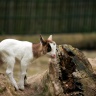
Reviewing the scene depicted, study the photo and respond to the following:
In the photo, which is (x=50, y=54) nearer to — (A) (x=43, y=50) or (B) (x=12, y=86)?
(A) (x=43, y=50)

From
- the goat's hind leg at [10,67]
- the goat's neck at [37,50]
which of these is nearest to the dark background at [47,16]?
the goat's neck at [37,50]

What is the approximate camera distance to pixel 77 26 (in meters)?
17.0

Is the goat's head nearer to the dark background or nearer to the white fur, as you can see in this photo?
the white fur

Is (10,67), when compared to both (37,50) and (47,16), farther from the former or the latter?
(47,16)

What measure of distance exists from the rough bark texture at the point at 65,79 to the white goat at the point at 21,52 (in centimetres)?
11

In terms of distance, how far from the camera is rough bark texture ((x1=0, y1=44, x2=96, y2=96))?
6.22 metres

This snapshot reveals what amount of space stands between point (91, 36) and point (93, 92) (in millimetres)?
10523

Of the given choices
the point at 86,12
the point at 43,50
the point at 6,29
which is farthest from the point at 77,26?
the point at 43,50

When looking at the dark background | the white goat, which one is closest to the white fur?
the white goat

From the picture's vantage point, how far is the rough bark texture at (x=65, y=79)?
622 centimetres

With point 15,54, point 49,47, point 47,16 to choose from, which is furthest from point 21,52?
point 47,16

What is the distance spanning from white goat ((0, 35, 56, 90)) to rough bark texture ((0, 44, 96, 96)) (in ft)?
0.36

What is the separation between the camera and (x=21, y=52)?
6.51 metres

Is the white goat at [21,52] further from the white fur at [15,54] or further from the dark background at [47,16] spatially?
the dark background at [47,16]
